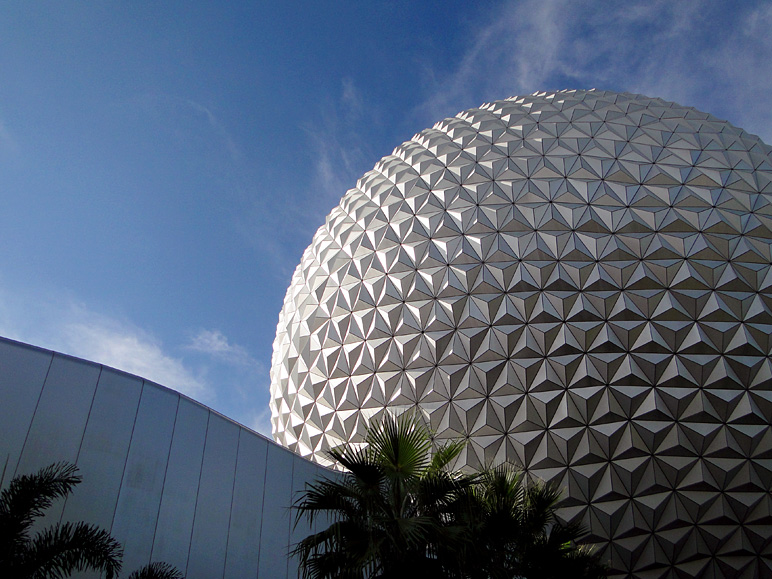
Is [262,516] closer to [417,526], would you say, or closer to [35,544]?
[35,544]

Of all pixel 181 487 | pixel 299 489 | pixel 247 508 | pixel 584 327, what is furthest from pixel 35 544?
pixel 584 327

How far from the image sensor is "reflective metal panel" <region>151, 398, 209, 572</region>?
34.1 ft

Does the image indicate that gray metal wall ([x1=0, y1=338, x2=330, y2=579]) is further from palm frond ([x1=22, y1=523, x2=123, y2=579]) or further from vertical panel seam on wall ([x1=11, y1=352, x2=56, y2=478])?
palm frond ([x1=22, y1=523, x2=123, y2=579])

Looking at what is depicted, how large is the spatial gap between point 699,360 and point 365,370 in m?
8.72

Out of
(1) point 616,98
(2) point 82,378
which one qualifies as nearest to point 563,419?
(2) point 82,378

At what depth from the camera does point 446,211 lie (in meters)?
18.0

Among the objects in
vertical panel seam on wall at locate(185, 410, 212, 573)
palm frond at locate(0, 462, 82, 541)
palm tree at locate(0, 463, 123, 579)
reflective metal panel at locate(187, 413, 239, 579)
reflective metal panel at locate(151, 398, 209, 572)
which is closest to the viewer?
palm tree at locate(0, 463, 123, 579)

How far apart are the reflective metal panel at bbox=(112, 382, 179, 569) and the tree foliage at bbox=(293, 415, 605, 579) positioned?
3.51 m

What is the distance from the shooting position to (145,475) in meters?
10.4

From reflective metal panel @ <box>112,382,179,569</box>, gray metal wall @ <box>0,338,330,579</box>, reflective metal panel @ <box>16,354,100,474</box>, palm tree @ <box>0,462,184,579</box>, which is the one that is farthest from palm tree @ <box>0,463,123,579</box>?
reflective metal panel @ <box>112,382,179,569</box>

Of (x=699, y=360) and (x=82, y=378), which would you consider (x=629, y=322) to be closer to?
(x=699, y=360)

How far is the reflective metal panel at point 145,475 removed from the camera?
384 inches

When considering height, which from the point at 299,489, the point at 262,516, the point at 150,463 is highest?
the point at 299,489

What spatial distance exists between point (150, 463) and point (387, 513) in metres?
5.11
